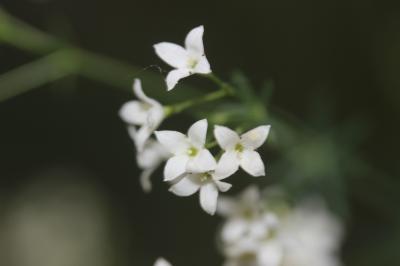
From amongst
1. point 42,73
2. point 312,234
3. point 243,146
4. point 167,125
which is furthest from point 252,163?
point 167,125

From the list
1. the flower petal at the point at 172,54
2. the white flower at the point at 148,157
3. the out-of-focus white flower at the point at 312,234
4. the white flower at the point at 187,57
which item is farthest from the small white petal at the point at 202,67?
the out-of-focus white flower at the point at 312,234

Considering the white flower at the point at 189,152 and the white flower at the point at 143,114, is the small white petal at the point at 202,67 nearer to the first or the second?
the white flower at the point at 189,152

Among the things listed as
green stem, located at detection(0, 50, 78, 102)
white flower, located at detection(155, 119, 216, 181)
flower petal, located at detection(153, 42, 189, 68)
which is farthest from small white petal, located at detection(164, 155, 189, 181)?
green stem, located at detection(0, 50, 78, 102)

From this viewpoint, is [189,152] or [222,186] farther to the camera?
[189,152]

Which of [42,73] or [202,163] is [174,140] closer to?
[202,163]

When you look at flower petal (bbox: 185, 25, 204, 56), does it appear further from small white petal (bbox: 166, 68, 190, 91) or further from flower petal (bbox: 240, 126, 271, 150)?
flower petal (bbox: 240, 126, 271, 150)

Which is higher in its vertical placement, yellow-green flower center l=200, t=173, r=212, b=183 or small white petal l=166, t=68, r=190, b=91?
small white petal l=166, t=68, r=190, b=91
